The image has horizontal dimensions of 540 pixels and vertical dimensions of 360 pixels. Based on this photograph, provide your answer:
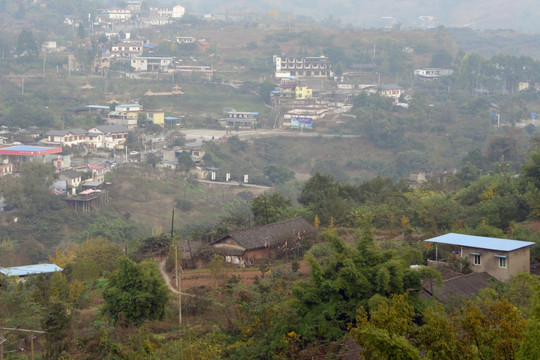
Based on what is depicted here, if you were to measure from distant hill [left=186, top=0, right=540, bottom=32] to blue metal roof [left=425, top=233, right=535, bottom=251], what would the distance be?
250 feet

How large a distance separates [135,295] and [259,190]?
24.1 m

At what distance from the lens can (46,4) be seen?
63.4 meters

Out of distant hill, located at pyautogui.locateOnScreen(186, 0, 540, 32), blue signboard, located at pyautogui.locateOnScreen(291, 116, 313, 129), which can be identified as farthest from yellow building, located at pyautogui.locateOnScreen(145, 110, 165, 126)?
distant hill, located at pyautogui.locateOnScreen(186, 0, 540, 32)

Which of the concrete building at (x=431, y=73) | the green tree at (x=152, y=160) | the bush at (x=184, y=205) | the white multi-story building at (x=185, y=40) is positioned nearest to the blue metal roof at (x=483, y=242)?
the bush at (x=184, y=205)

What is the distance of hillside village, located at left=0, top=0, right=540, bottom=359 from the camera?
10023 mm

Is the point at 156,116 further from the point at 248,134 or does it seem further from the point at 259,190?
the point at 259,190

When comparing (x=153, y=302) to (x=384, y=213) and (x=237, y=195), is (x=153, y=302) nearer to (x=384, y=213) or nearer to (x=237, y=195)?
(x=384, y=213)

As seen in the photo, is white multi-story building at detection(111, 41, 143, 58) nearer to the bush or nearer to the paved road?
the paved road

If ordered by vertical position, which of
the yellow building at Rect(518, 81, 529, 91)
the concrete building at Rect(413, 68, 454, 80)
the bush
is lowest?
the bush

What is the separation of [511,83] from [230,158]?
25043 mm

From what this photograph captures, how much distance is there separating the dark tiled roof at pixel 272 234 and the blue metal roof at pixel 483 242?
14.1 ft

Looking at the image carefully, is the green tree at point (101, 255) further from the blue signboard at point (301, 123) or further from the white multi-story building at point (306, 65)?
the white multi-story building at point (306, 65)

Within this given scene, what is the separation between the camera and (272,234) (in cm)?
1697

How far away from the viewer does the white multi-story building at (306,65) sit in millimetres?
52000
